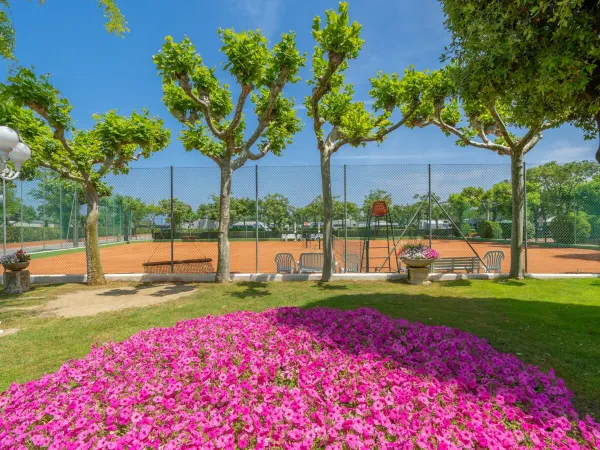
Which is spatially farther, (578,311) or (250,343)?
(578,311)

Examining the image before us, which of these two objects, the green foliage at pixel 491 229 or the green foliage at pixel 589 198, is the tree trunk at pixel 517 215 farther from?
the green foliage at pixel 491 229

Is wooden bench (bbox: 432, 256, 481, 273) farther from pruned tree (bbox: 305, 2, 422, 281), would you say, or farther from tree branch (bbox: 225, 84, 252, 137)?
tree branch (bbox: 225, 84, 252, 137)

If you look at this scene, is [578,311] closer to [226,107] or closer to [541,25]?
[541,25]

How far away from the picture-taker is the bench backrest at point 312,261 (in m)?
9.79

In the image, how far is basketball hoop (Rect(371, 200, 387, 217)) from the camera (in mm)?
10145

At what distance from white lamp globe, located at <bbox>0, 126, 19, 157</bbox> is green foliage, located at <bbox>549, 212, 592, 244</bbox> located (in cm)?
1972

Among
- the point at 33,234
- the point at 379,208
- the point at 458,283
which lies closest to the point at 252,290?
the point at 379,208

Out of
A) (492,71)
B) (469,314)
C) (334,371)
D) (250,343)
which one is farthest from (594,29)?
(250,343)

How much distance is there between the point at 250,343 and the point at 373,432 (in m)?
1.63

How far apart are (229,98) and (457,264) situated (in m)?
8.97

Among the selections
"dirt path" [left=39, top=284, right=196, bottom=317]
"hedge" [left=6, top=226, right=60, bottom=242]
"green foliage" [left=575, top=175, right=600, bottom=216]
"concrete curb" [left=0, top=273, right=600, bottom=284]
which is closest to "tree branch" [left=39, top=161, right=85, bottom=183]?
"concrete curb" [left=0, top=273, right=600, bottom=284]

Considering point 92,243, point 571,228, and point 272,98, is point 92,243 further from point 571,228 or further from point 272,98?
point 571,228

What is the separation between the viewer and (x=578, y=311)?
548 cm

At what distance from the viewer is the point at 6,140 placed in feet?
15.9
